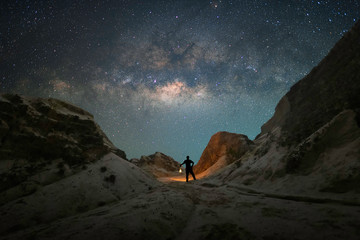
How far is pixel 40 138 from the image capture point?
7.31m

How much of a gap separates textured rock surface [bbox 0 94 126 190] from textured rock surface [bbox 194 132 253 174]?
13080 mm

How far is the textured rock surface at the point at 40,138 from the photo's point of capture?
6336mm

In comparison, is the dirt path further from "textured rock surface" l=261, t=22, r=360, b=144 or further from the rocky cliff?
"textured rock surface" l=261, t=22, r=360, b=144

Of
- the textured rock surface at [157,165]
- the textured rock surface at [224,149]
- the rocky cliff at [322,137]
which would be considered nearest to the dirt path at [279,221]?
the rocky cliff at [322,137]

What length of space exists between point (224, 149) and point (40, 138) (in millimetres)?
18104

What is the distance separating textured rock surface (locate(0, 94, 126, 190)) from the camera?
634 cm

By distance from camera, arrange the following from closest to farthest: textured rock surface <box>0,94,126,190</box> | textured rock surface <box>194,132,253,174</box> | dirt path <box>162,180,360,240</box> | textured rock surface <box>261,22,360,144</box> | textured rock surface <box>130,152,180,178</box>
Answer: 1. dirt path <box>162,180,360,240</box>
2. textured rock surface <box>261,22,360,144</box>
3. textured rock surface <box>0,94,126,190</box>
4. textured rock surface <box>194,132,253,174</box>
5. textured rock surface <box>130,152,180,178</box>

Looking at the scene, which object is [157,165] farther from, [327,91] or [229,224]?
[229,224]

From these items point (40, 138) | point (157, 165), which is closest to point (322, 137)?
point (40, 138)

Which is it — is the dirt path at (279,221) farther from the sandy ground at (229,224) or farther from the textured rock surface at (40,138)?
the textured rock surface at (40,138)

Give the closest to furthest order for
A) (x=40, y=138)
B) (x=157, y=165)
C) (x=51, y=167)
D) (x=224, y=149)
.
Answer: (x=51, y=167) < (x=40, y=138) < (x=224, y=149) < (x=157, y=165)

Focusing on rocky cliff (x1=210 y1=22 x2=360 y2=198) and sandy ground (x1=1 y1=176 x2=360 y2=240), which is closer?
sandy ground (x1=1 y1=176 x2=360 y2=240)

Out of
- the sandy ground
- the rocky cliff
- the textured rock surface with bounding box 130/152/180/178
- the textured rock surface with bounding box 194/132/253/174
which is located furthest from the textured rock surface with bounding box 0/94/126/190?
the textured rock surface with bounding box 130/152/180/178

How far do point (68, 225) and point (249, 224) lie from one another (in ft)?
13.7
